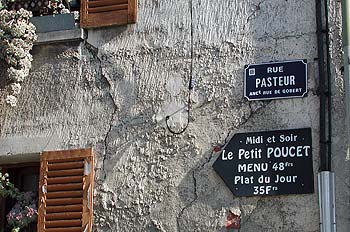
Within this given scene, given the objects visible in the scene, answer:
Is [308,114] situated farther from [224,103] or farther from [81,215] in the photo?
[81,215]

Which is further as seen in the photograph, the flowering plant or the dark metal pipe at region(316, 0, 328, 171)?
the flowering plant

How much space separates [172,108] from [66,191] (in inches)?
44.6

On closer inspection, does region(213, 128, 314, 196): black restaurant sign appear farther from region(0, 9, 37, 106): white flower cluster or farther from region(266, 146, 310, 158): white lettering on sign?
region(0, 9, 37, 106): white flower cluster

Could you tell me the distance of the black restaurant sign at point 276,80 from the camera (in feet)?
21.4

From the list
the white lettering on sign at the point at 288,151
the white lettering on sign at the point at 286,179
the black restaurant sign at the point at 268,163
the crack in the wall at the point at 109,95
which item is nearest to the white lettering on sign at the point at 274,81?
the black restaurant sign at the point at 268,163

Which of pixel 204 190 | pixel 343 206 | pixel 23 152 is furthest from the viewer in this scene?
pixel 23 152

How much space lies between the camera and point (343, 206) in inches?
240

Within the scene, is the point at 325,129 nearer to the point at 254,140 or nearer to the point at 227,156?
the point at 254,140

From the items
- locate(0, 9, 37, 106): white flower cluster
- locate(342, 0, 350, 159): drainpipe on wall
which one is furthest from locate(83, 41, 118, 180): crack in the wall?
locate(342, 0, 350, 159): drainpipe on wall

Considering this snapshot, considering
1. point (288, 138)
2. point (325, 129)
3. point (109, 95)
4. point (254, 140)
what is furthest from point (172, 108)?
point (325, 129)

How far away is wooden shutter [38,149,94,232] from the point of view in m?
6.73

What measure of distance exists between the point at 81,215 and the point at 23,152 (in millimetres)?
834

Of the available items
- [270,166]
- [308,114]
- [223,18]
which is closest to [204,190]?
[270,166]

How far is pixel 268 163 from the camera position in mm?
6367
